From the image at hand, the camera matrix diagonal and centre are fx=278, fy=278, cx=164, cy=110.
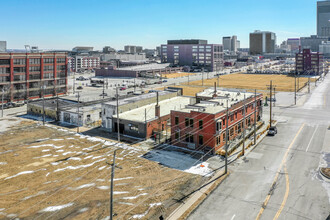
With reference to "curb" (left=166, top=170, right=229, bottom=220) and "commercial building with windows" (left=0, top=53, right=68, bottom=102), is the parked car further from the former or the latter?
"commercial building with windows" (left=0, top=53, right=68, bottom=102)

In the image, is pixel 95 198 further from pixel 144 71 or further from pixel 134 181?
pixel 144 71

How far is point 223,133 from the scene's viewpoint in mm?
42969

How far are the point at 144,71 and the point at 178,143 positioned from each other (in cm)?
12204

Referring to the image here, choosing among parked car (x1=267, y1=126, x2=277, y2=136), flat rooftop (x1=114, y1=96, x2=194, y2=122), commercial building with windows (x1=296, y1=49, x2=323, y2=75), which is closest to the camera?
parked car (x1=267, y1=126, x2=277, y2=136)

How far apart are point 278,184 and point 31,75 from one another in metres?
84.5

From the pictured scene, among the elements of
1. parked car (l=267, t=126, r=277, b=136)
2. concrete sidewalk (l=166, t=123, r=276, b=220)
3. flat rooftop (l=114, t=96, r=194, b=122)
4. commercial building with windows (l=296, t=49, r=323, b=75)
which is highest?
commercial building with windows (l=296, t=49, r=323, b=75)

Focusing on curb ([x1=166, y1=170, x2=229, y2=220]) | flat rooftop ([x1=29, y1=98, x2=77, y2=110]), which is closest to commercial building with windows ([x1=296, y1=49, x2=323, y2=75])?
flat rooftop ([x1=29, y1=98, x2=77, y2=110])

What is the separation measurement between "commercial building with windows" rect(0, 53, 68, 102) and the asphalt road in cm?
6118

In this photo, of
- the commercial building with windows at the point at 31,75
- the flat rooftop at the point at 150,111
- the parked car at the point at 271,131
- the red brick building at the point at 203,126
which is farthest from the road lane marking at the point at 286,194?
the commercial building with windows at the point at 31,75

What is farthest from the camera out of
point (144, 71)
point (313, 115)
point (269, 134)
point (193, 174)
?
point (144, 71)

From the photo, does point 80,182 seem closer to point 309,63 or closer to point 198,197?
point 198,197

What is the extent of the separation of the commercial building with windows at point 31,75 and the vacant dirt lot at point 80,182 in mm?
40700

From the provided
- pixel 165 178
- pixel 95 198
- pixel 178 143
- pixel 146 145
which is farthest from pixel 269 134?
pixel 95 198

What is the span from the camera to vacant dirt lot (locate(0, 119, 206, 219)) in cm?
2495
